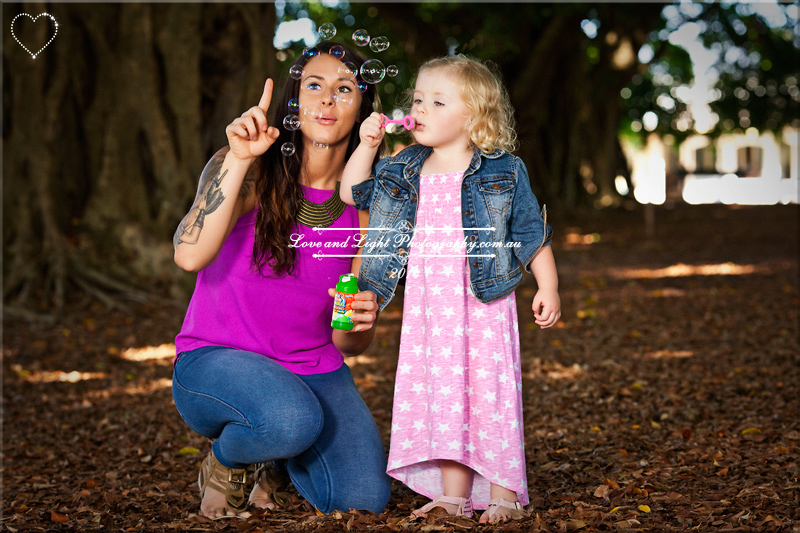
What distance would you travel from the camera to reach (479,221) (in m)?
2.88

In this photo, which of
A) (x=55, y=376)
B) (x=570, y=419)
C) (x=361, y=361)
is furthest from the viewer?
(x=361, y=361)

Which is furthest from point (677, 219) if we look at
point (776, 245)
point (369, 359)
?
point (369, 359)

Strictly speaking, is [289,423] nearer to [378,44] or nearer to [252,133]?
[252,133]

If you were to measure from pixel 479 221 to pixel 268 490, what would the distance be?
1437 mm

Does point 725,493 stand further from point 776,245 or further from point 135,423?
point 776,245

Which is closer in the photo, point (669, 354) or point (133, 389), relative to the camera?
point (133, 389)

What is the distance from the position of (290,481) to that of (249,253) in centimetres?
104

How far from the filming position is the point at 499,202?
287 cm

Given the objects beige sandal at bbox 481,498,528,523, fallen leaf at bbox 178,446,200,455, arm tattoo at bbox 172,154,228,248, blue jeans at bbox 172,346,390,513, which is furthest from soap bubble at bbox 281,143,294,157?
fallen leaf at bbox 178,446,200,455

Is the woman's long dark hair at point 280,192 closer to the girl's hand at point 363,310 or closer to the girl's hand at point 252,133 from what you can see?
the girl's hand at point 252,133

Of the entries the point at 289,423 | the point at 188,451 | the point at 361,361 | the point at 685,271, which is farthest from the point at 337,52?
the point at 685,271

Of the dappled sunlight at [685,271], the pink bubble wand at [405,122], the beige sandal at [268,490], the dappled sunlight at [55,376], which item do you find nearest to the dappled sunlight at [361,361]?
the dappled sunlight at [55,376]

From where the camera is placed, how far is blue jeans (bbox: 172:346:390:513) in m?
2.88

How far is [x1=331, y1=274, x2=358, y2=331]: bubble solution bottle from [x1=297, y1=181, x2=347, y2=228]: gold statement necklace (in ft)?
1.47
